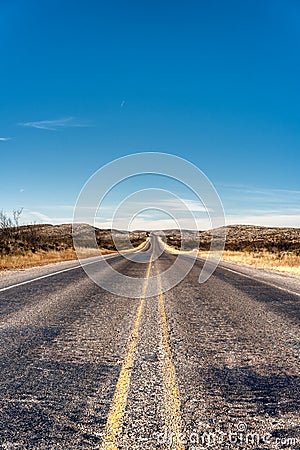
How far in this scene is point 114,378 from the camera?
15.0 ft

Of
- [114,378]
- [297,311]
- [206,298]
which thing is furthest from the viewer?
[206,298]

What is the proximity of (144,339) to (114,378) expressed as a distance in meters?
1.89

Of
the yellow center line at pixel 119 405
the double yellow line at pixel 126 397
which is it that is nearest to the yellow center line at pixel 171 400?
the double yellow line at pixel 126 397

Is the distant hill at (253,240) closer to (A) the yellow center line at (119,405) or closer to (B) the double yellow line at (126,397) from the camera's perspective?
(B) the double yellow line at (126,397)

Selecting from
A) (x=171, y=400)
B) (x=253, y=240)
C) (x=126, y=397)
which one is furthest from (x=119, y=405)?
(x=253, y=240)

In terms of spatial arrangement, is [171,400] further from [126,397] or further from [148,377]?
[148,377]

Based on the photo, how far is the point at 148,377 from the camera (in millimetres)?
4594

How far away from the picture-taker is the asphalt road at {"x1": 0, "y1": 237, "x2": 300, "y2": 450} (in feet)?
10.6

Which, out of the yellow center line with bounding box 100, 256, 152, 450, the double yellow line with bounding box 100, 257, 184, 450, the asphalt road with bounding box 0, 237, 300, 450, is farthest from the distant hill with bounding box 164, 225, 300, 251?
the yellow center line with bounding box 100, 256, 152, 450

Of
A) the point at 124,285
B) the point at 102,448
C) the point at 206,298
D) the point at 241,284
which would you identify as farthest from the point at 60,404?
the point at 241,284

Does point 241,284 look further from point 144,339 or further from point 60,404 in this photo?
point 60,404

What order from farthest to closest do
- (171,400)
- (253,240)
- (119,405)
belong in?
(253,240) < (171,400) < (119,405)

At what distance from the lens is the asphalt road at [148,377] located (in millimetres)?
3246

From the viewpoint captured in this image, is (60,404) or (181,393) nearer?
(60,404)
